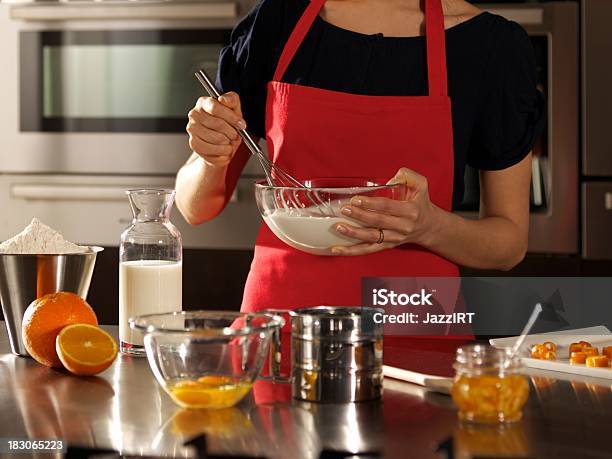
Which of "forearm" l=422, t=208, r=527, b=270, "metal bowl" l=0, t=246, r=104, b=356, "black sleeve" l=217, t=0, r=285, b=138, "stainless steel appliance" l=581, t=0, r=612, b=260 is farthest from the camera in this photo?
"stainless steel appliance" l=581, t=0, r=612, b=260

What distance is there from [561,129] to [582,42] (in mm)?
226

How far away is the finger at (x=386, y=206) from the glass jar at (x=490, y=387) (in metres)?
0.39

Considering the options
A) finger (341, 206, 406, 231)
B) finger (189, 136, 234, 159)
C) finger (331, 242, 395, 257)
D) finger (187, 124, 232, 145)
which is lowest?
finger (331, 242, 395, 257)

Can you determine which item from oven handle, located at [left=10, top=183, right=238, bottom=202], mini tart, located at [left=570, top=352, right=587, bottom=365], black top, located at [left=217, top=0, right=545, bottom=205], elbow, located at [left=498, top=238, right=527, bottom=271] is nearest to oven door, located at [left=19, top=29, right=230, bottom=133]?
oven handle, located at [left=10, top=183, right=238, bottom=202]

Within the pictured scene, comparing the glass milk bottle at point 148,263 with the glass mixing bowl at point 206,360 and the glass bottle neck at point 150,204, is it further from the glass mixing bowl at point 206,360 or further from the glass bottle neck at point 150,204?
the glass mixing bowl at point 206,360

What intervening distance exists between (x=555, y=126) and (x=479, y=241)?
95 cm

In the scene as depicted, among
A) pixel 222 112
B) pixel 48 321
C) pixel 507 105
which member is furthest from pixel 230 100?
pixel 507 105

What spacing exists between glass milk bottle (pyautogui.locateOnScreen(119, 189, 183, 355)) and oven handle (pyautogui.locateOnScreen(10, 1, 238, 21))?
134cm

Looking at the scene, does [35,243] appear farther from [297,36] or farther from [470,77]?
[470,77]

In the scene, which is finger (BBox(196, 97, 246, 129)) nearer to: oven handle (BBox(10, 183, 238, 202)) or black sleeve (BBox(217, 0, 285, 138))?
black sleeve (BBox(217, 0, 285, 138))

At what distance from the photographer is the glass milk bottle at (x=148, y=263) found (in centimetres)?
129

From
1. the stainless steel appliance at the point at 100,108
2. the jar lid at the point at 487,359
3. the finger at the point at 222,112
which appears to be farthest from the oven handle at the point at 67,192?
the jar lid at the point at 487,359

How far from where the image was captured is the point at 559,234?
2.49 meters

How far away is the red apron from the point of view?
165cm
